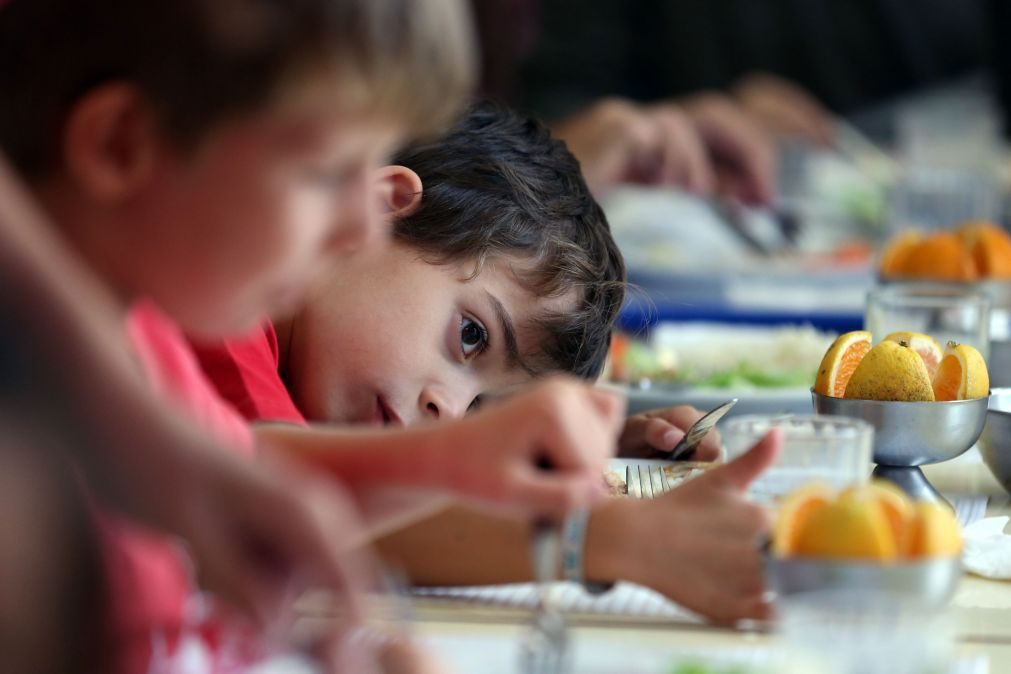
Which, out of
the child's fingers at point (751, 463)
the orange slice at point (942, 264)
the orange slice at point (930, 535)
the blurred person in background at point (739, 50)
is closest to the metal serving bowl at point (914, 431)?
the child's fingers at point (751, 463)

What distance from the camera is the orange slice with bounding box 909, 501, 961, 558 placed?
70 centimetres

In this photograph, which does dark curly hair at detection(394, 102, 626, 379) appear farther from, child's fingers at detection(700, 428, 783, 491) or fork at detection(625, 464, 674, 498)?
child's fingers at detection(700, 428, 783, 491)

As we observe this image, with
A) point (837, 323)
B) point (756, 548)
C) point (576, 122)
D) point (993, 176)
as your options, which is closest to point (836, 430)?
point (756, 548)

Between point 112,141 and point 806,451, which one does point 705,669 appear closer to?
point 806,451

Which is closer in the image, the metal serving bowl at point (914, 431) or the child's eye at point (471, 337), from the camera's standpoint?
the metal serving bowl at point (914, 431)

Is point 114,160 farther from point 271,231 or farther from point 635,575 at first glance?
point 635,575

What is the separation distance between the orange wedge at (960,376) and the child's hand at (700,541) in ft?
1.05

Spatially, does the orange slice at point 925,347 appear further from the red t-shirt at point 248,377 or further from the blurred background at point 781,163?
the red t-shirt at point 248,377

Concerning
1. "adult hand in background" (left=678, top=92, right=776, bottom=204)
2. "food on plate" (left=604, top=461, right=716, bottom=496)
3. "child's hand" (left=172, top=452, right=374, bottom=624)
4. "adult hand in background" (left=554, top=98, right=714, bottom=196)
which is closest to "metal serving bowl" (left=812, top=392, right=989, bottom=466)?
"food on plate" (left=604, top=461, right=716, bottom=496)

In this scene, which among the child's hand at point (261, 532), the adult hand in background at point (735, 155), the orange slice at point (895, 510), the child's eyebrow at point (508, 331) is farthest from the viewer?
the adult hand in background at point (735, 155)

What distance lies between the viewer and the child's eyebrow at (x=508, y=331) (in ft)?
3.86

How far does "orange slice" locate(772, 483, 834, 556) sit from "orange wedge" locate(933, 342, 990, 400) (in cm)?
39

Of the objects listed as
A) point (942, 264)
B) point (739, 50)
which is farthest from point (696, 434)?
point (739, 50)

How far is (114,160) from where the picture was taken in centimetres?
56
